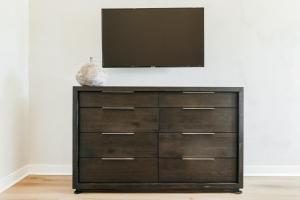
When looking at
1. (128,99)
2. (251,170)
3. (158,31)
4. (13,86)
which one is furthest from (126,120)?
(251,170)

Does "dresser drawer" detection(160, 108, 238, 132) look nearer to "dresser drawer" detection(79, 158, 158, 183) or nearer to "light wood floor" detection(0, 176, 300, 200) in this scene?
"dresser drawer" detection(79, 158, 158, 183)

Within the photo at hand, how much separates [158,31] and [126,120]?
891 millimetres

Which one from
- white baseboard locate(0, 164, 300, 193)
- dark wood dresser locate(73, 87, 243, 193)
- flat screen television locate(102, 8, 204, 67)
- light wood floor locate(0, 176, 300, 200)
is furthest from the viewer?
white baseboard locate(0, 164, 300, 193)

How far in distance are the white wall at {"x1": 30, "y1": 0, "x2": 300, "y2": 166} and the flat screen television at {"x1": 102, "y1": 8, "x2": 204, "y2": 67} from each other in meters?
0.19

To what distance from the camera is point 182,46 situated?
2.91 metres

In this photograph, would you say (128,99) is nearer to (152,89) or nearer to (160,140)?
(152,89)

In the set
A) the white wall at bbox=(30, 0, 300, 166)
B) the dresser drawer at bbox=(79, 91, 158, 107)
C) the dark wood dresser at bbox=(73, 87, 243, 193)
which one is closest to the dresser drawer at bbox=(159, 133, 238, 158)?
the dark wood dresser at bbox=(73, 87, 243, 193)

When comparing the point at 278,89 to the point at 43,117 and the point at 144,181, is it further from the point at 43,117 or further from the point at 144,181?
the point at 43,117

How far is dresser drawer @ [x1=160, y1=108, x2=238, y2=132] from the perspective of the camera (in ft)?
8.32

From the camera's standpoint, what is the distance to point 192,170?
2.53 m

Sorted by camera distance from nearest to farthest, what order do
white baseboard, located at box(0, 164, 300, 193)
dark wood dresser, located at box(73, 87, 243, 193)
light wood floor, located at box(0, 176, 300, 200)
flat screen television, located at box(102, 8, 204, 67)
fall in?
light wood floor, located at box(0, 176, 300, 200), dark wood dresser, located at box(73, 87, 243, 193), flat screen television, located at box(102, 8, 204, 67), white baseboard, located at box(0, 164, 300, 193)

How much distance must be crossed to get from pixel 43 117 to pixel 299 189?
A: 2.32 metres

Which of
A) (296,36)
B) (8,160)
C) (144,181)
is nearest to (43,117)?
(8,160)

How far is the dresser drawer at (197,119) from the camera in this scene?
8.32 feet
